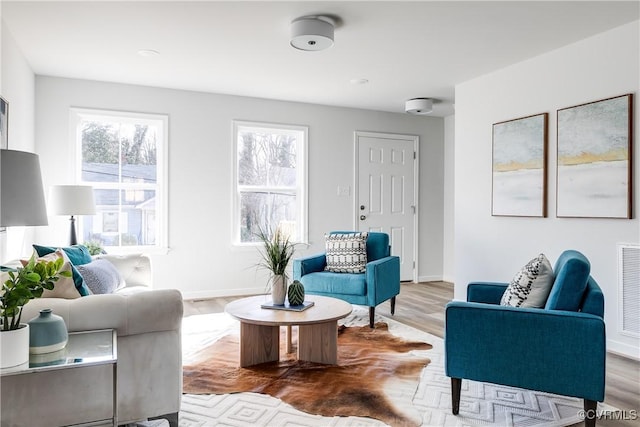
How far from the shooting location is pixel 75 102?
467cm

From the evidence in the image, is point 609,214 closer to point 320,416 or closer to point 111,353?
point 320,416

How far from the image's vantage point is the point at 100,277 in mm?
2777

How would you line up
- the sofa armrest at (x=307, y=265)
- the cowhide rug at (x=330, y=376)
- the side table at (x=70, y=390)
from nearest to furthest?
the side table at (x=70, y=390) → the cowhide rug at (x=330, y=376) → the sofa armrest at (x=307, y=265)

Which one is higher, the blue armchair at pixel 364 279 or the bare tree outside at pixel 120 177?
the bare tree outside at pixel 120 177

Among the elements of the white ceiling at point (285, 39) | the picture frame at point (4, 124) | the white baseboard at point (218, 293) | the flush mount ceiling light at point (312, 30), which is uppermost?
the white ceiling at point (285, 39)

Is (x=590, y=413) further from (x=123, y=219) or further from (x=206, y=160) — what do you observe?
(x=123, y=219)

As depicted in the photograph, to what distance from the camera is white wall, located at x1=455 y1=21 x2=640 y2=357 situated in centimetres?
330

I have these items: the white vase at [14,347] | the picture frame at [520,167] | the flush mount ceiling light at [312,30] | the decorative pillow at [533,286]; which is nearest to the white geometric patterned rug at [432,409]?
the decorative pillow at [533,286]

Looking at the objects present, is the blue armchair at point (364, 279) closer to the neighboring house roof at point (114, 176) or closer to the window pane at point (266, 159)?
the window pane at point (266, 159)

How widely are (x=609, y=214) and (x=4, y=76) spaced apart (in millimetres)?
4495

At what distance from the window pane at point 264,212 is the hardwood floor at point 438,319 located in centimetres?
87

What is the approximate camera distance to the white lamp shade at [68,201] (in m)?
3.89

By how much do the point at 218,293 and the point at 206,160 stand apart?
5.06 feet

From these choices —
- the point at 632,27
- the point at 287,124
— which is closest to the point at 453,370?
the point at 632,27
